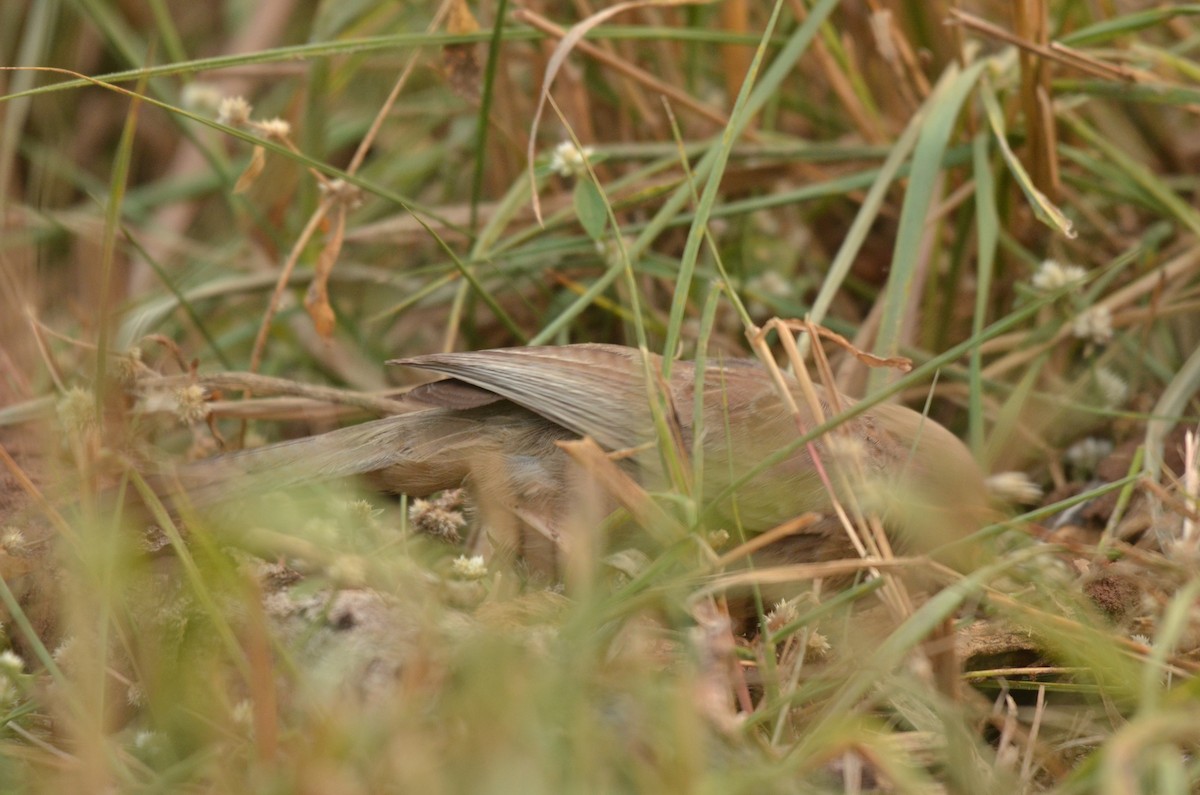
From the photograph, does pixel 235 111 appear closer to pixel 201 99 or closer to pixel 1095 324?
pixel 201 99

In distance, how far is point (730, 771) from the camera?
65.2 inches

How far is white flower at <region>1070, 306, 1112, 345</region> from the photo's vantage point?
10.3 ft

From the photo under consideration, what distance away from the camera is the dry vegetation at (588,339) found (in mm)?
1724

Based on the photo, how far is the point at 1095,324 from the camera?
3137 mm

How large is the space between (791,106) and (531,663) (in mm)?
2632

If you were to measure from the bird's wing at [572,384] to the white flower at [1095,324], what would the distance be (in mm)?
1251

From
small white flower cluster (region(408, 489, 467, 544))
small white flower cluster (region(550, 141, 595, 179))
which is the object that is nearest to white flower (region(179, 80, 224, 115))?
small white flower cluster (region(550, 141, 595, 179))

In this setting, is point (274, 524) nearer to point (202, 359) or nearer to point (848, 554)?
point (848, 554)

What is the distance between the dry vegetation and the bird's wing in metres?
0.22

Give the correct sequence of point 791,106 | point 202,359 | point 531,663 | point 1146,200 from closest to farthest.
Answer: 1. point 531,663
2. point 1146,200
3. point 202,359
4. point 791,106

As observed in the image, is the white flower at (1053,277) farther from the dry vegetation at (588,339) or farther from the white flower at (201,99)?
the white flower at (201,99)

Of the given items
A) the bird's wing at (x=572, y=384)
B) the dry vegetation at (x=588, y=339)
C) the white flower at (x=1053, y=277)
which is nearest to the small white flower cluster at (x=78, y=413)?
the dry vegetation at (x=588, y=339)

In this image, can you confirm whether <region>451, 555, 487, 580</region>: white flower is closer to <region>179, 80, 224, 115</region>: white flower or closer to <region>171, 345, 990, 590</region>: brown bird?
<region>171, 345, 990, 590</region>: brown bird

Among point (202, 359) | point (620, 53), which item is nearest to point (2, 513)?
point (202, 359)
